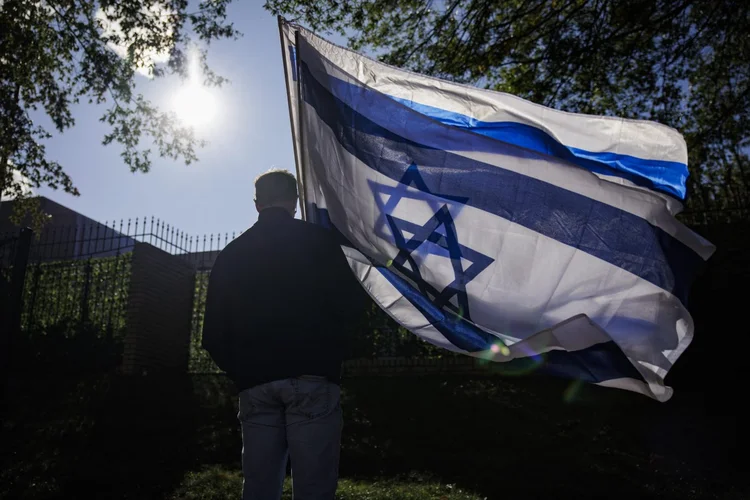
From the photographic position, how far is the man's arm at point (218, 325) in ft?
8.48

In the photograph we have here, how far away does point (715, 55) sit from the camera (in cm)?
1060

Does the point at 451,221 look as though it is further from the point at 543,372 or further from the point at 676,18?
the point at 676,18

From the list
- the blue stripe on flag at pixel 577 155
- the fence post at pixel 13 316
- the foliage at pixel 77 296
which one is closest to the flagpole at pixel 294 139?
the blue stripe on flag at pixel 577 155

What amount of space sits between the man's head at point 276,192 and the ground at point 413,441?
3.42m

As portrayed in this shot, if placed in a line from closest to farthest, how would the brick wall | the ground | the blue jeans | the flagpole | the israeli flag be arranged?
the blue jeans, the israeli flag, the flagpole, the ground, the brick wall

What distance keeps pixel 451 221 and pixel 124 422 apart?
261 inches

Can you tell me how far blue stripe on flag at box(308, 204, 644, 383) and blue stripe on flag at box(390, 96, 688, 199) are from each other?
95cm

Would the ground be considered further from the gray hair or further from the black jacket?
the gray hair

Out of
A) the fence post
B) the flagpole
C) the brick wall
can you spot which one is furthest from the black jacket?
the brick wall

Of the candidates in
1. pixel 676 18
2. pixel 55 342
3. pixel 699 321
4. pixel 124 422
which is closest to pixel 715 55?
pixel 676 18

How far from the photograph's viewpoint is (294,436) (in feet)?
7.76

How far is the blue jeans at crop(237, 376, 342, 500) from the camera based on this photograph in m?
2.34

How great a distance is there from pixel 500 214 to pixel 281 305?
139 centimetres

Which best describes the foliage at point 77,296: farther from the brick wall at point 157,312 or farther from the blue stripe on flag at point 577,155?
the blue stripe on flag at point 577,155
